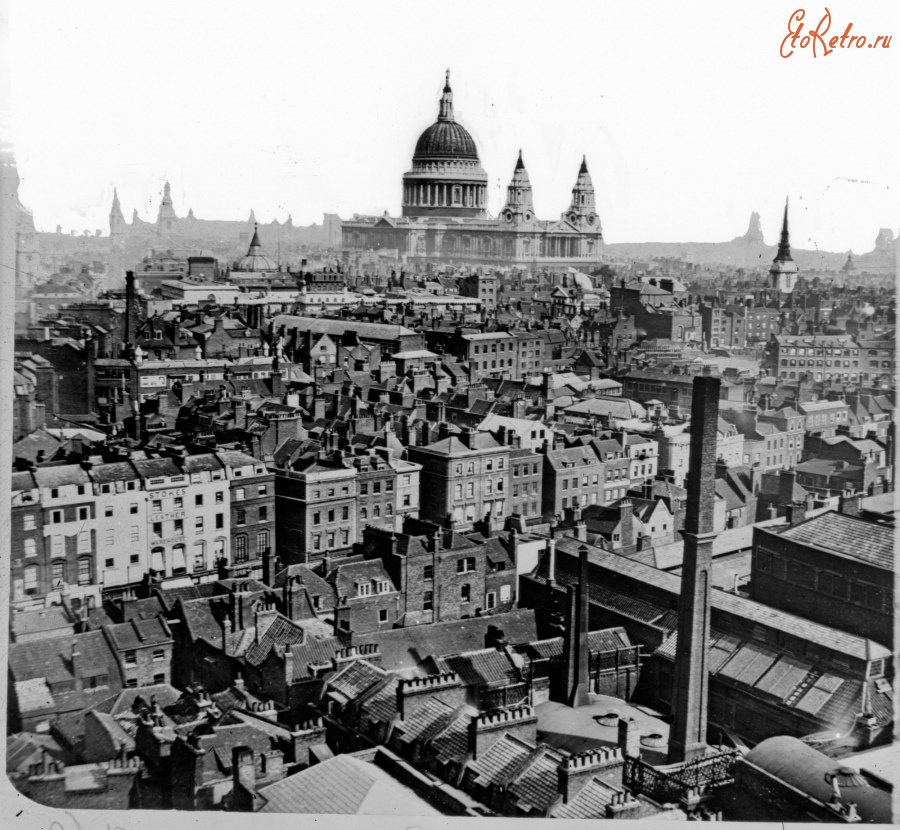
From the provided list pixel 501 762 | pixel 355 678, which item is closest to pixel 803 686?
pixel 501 762

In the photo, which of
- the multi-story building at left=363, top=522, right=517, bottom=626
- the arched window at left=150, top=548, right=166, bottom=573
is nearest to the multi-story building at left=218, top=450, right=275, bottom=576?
the arched window at left=150, top=548, right=166, bottom=573

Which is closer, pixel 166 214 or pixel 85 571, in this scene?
pixel 166 214

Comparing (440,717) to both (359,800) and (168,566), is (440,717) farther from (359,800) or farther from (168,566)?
(168,566)

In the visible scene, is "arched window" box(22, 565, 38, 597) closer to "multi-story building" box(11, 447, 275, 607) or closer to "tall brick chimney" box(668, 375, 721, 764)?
"multi-story building" box(11, 447, 275, 607)

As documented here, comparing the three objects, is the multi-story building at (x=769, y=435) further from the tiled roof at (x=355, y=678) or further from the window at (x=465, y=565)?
the tiled roof at (x=355, y=678)

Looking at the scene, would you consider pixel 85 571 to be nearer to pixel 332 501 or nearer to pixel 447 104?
pixel 332 501
